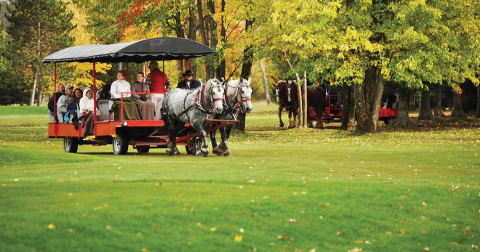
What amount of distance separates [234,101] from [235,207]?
35.5ft

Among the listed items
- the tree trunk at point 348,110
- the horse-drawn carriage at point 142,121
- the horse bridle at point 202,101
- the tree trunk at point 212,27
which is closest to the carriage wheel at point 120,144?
the horse-drawn carriage at point 142,121

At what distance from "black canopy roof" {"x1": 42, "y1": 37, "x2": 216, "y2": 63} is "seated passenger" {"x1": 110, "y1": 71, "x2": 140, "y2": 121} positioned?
89cm

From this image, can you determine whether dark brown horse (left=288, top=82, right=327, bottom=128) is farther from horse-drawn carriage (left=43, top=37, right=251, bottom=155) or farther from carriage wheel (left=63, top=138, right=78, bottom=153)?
horse-drawn carriage (left=43, top=37, right=251, bottom=155)

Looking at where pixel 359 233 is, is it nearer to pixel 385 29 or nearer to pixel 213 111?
pixel 213 111

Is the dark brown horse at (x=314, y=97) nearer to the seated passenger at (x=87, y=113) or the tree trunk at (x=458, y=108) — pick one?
the tree trunk at (x=458, y=108)

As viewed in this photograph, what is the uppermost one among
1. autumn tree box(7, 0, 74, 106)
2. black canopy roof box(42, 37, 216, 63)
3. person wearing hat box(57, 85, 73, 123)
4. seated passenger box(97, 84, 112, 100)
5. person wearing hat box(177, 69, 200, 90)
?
autumn tree box(7, 0, 74, 106)

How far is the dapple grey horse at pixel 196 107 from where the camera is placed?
22.9 meters

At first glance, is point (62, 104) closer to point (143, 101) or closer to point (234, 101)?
point (143, 101)

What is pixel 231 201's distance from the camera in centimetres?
1313

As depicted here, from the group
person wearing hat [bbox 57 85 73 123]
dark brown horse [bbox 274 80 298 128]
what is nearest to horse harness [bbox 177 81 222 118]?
person wearing hat [bbox 57 85 73 123]

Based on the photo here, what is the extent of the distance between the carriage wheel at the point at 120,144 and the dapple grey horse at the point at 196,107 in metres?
1.57

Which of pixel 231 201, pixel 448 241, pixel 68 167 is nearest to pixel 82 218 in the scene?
pixel 231 201

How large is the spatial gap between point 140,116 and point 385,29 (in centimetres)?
1453

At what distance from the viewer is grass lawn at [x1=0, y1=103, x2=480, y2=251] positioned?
10.8 m
